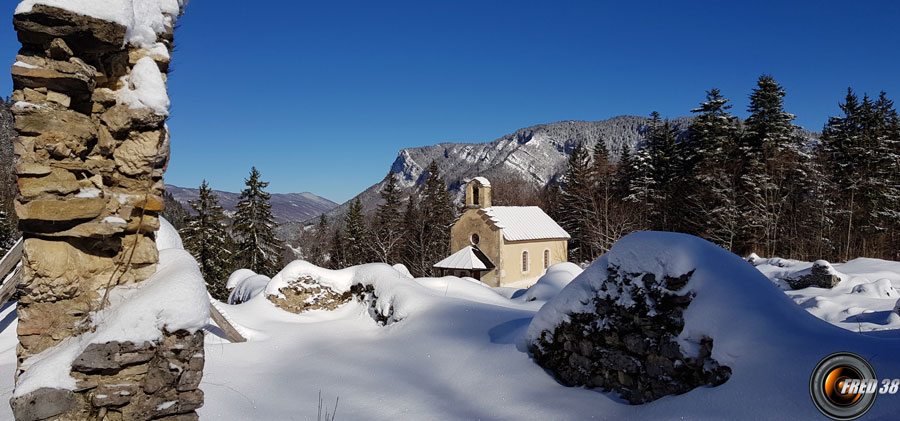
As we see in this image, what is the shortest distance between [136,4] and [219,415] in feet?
14.6

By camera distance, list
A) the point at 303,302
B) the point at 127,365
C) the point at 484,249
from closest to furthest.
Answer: the point at 127,365, the point at 303,302, the point at 484,249

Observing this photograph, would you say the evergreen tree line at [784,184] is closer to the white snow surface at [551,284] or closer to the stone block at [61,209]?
the white snow surface at [551,284]

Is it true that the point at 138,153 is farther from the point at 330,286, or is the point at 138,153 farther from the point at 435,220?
the point at 435,220

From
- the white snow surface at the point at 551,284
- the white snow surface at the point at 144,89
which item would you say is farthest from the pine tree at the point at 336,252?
the white snow surface at the point at 144,89

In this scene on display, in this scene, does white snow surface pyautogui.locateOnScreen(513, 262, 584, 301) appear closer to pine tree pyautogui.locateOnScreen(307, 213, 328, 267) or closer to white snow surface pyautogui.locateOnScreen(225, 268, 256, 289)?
white snow surface pyautogui.locateOnScreen(225, 268, 256, 289)

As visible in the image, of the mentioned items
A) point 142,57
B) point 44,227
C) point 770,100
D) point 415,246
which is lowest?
point 415,246

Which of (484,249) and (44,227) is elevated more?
(44,227)

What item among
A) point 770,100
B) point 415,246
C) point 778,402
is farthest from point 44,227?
point 415,246

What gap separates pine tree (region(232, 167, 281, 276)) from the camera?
2977 cm

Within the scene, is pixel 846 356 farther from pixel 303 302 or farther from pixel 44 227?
pixel 303 302

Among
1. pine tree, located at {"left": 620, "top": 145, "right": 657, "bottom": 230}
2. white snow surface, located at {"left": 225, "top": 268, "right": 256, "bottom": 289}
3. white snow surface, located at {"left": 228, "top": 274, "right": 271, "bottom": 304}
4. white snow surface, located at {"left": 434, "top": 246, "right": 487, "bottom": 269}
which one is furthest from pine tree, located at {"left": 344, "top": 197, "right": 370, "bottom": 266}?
white snow surface, located at {"left": 228, "top": 274, "right": 271, "bottom": 304}

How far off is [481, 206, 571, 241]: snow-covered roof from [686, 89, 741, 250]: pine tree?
8761mm

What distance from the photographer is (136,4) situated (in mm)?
4043

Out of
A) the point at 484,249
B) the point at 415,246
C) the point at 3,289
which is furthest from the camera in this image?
the point at 415,246
